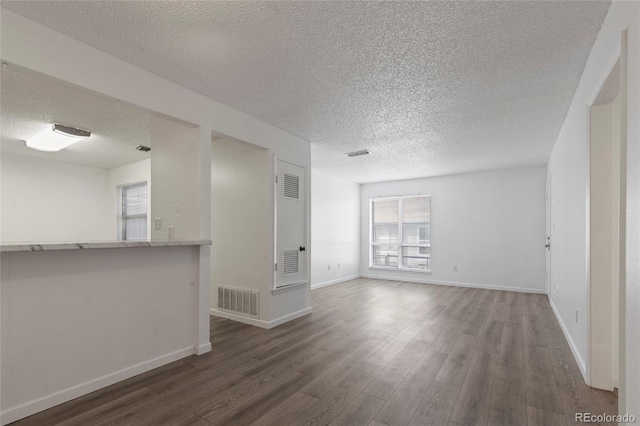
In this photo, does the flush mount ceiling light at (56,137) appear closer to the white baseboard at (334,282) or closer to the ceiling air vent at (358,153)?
the ceiling air vent at (358,153)

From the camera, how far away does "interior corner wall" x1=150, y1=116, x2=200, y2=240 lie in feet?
10.0

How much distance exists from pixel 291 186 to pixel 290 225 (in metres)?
0.55

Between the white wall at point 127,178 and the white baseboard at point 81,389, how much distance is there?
11.7ft

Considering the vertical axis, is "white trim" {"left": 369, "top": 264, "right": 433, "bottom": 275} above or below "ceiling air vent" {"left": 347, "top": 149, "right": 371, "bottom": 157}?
below

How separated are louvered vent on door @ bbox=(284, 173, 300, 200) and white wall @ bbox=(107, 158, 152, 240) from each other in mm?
3140

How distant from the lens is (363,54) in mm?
2320

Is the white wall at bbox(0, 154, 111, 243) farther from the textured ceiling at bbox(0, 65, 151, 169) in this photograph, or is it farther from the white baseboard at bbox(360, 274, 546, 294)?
the white baseboard at bbox(360, 274, 546, 294)

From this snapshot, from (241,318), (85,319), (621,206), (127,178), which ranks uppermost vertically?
(127,178)

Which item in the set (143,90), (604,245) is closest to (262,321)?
(143,90)

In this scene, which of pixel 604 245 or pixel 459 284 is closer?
pixel 604 245

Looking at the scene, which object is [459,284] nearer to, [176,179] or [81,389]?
[176,179]

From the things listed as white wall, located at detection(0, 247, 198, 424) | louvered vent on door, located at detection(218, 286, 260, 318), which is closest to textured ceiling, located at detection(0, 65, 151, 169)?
white wall, located at detection(0, 247, 198, 424)

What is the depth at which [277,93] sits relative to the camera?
3.01m

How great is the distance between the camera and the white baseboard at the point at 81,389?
1.87m
